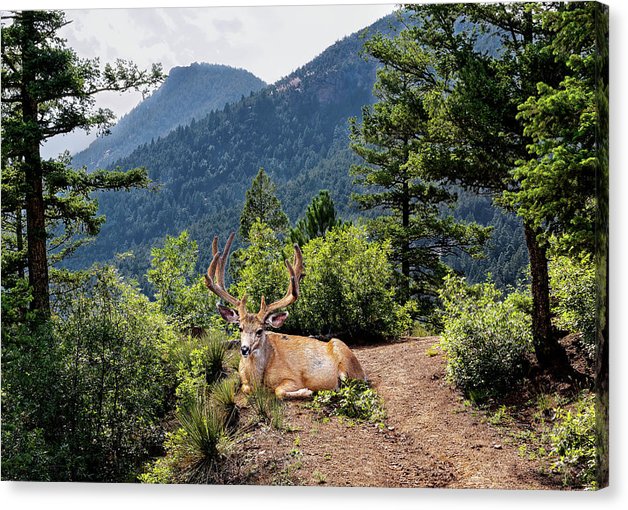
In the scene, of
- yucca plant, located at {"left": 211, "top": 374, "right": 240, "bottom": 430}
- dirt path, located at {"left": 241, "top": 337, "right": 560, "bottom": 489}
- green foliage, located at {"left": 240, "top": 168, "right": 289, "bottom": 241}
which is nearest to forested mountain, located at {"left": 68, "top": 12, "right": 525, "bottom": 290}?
green foliage, located at {"left": 240, "top": 168, "right": 289, "bottom": 241}

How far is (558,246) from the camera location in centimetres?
621

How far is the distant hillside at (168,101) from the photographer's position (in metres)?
7.07

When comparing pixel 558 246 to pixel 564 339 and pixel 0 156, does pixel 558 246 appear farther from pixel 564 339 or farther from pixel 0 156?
pixel 0 156

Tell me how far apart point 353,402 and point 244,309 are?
1206 mm

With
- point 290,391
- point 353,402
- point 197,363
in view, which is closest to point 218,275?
point 197,363

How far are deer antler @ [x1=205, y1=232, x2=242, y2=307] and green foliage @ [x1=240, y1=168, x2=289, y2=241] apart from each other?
22cm

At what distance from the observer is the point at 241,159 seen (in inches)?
283

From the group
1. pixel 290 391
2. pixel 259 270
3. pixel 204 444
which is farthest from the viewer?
pixel 259 270

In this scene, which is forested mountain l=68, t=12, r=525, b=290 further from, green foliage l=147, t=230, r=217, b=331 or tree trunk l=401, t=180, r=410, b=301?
tree trunk l=401, t=180, r=410, b=301

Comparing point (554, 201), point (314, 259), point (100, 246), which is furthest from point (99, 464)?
point (554, 201)

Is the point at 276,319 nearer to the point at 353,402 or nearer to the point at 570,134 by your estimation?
the point at 353,402

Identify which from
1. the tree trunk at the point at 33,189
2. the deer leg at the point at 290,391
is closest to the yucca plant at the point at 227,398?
the deer leg at the point at 290,391

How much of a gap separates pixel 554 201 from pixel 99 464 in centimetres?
423

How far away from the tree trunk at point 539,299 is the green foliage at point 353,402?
136 cm
